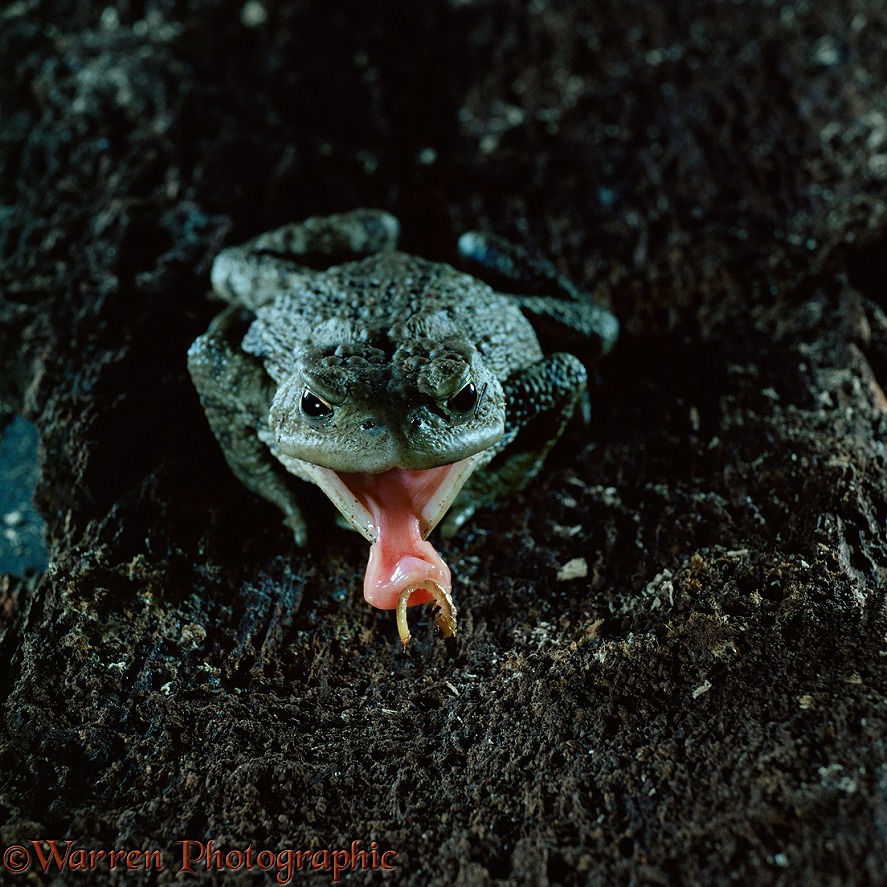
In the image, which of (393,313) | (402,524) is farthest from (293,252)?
(402,524)

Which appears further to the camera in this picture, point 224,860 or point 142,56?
point 142,56

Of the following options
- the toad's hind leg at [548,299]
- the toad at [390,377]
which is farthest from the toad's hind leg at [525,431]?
the toad's hind leg at [548,299]

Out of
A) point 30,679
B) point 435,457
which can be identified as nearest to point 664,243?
point 435,457

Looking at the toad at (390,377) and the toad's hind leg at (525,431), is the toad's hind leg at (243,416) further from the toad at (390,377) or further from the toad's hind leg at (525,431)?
the toad's hind leg at (525,431)

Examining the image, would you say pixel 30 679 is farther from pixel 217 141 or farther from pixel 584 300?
pixel 217 141

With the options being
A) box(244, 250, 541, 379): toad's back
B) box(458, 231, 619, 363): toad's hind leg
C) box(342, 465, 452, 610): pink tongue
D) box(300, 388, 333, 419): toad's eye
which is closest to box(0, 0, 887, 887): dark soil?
box(458, 231, 619, 363): toad's hind leg

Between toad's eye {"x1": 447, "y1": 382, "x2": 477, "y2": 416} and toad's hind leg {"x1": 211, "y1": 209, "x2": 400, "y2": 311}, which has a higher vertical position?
toad's eye {"x1": 447, "y1": 382, "x2": 477, "y2": 416}

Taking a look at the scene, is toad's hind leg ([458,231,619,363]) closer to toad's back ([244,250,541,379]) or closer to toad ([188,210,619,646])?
toad ([188,210,619,646])
